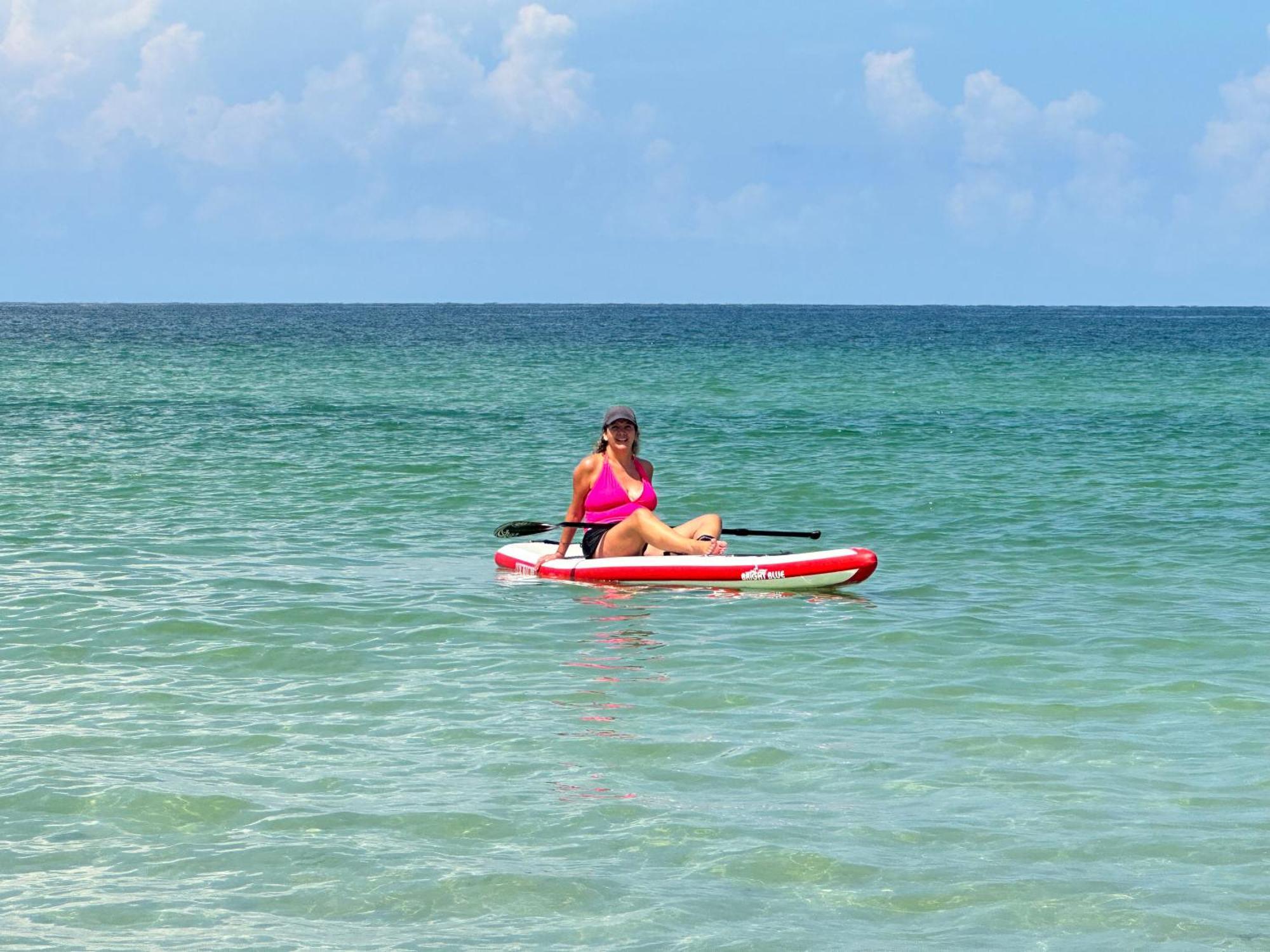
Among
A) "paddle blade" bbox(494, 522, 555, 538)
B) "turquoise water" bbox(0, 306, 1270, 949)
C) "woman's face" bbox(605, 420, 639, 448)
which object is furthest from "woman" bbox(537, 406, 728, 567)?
"paddle blade" bbox(494, 522, 555, 538)

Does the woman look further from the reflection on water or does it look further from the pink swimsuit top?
the reflection on water

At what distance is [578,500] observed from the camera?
12766 millimetres

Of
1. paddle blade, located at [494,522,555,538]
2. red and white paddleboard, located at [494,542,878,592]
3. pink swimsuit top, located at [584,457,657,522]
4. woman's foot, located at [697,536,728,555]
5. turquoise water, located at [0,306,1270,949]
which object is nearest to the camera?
turquoise water, located at [0,306,1270,949]

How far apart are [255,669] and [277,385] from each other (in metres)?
35.0

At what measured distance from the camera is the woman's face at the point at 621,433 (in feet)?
40.0

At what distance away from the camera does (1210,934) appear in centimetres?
523

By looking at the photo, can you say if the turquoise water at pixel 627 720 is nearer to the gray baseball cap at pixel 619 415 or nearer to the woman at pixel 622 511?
the woman at pixel 622 511

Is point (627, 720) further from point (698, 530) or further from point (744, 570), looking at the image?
point (698, 530)

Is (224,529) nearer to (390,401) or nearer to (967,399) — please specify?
(390,401)

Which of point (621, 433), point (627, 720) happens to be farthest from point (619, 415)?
point (627, 720)

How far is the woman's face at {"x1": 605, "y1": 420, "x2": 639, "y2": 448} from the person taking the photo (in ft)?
40.0

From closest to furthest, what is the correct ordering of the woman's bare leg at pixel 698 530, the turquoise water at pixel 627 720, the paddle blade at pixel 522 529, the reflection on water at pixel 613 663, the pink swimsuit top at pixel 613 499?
the turquoise water at pixel 627 720
the reflection on water at pixel 613 663
the woman's bare leg at pixel 698 530
the pink swimsuit top at pixel 613 499
the paddle blade at pixel 522 529

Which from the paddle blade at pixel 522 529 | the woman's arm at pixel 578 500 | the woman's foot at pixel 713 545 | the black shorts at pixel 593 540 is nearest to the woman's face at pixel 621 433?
the woman's arm at pixel 578 500

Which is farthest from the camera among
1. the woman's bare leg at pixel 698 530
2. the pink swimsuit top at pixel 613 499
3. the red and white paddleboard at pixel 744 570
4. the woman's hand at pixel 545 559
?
the woman's hand at pixel 545 559
